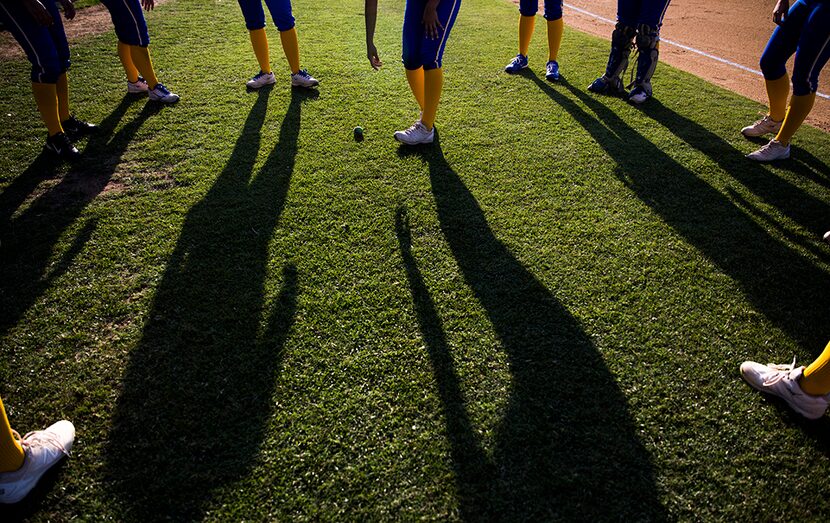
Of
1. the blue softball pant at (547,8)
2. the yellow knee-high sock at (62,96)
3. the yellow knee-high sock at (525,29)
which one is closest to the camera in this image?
the yellow knee-high sock at (62,96)

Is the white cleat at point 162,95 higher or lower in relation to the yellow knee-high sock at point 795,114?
lower

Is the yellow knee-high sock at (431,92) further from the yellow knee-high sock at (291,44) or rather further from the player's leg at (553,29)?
the player's leg at (553,29)

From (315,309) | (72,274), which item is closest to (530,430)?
(315,309)

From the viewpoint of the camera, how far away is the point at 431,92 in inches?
152

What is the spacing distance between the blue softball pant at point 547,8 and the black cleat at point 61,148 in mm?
5121

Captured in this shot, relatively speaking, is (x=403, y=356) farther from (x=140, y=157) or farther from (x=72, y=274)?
(x=140, y=157)

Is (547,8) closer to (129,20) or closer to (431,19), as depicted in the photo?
(431,19)

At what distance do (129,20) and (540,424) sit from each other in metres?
5.26

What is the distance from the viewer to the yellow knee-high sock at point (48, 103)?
3673mm

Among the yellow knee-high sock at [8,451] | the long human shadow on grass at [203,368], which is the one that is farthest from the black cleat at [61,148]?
the yellow knee-high sock at [8,451]

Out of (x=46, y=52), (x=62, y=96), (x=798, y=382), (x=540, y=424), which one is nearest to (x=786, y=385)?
(x=798, y=382)

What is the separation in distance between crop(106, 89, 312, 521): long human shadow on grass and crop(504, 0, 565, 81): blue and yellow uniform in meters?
4.04

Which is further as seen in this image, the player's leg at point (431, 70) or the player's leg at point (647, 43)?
the player's leg at point (647, 43)

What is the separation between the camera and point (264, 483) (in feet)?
5.68
